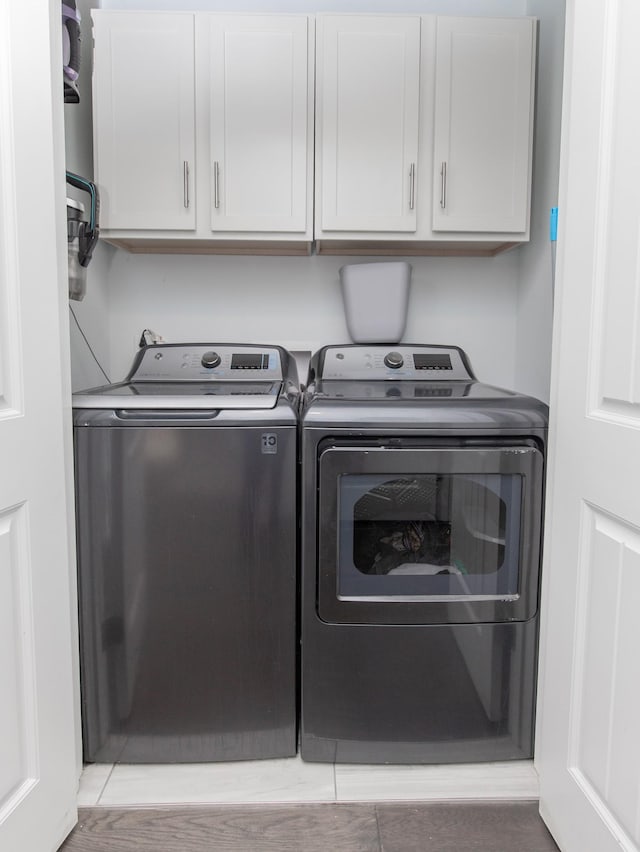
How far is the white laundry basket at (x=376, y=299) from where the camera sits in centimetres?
211

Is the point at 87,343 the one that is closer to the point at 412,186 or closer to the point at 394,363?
the point at 394,363

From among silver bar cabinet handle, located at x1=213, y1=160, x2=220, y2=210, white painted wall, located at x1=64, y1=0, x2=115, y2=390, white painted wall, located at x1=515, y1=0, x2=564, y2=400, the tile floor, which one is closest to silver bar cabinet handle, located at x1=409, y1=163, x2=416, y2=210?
white painted wall, located at x1=515, y1=0, x2=564, y2=400

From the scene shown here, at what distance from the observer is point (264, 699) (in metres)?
1.50

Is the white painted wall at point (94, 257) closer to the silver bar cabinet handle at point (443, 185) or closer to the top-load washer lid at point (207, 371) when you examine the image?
the top-load washer lid at point (207, 371)

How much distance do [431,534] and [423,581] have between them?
0.40ft

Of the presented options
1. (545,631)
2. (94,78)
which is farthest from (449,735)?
(94,78)

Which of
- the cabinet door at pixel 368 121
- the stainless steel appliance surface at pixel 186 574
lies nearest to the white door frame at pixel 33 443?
the stainless steel appliance surface at pixel 186 574

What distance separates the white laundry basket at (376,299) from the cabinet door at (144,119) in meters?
0.60

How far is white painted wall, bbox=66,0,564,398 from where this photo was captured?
2.21 meters

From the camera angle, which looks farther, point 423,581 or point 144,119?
point 144,119

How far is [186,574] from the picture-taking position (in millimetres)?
1465

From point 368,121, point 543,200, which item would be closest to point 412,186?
point 368,121

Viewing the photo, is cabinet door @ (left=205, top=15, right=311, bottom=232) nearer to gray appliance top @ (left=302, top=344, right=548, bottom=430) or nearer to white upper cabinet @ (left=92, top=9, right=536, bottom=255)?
white upper cabinet @ (left=92, top=9, right=536, bottom=255)

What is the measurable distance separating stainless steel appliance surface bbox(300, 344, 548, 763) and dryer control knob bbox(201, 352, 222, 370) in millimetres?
516
